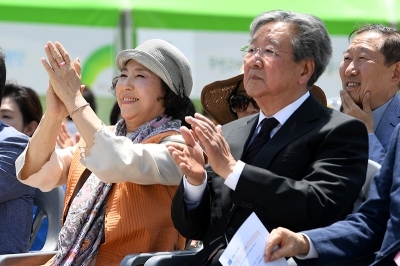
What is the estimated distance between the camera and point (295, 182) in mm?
3287

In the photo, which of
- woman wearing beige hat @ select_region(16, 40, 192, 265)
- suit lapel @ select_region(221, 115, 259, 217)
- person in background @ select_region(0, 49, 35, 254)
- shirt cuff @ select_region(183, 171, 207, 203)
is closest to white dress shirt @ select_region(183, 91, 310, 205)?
shirt cuff @ select_region(183, 171, 207, 203)

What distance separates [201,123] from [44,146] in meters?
1.21

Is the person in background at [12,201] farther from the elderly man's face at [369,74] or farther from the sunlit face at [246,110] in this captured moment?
the elderly man's face at [369,74]

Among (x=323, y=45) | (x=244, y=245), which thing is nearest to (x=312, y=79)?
(x=323, y=45)

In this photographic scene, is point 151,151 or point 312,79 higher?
point 312,79

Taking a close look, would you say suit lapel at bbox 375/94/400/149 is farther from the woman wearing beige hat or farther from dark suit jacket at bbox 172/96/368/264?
the woman wearing beige hat

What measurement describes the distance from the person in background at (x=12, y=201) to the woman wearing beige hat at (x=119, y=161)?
257mm

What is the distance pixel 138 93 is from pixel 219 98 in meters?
0.65

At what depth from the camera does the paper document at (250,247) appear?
3.06 meters

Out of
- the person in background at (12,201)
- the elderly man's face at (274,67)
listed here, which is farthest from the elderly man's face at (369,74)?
the person in background at (12,201)

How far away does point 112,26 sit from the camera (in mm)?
8750

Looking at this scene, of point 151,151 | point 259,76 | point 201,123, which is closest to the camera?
point 201,123

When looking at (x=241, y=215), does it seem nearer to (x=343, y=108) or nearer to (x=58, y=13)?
(x=343, y=108)

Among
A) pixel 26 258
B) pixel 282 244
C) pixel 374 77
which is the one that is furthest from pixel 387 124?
pixel 26 258
